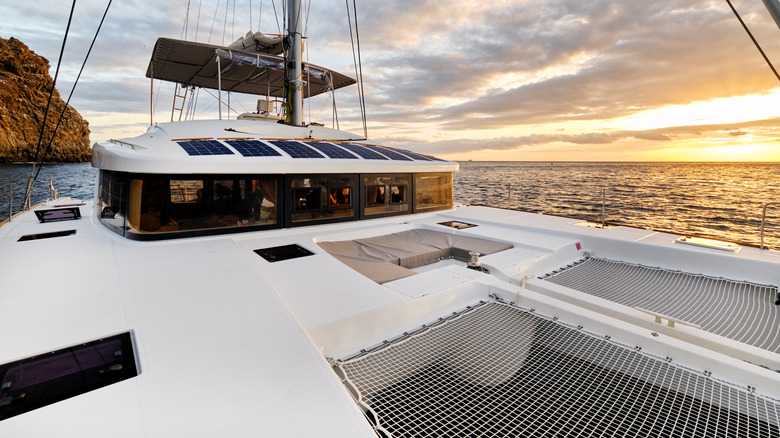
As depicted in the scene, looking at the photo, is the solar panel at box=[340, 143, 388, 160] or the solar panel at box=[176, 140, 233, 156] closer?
the solar panel at box=[176, 140, 233, 156]

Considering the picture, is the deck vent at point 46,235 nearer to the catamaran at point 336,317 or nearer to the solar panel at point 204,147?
the catamaran at point 336,317

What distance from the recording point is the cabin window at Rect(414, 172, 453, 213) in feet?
25.1

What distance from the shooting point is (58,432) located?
5.00 ft

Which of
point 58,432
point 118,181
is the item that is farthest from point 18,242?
point 58,432

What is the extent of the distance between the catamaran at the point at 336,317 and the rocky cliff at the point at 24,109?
81892 millimetres

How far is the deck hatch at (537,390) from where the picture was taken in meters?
2.15

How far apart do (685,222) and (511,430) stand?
25.0 metres

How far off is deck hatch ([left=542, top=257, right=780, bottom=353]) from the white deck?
0.28 meters

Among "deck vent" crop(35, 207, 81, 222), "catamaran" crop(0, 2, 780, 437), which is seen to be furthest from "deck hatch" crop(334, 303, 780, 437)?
"deck vent" crop(35, 207, 81, 222)

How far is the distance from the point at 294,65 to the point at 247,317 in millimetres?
7618

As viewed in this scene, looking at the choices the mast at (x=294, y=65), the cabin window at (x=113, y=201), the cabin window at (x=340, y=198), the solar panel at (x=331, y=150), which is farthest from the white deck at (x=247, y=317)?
the mast at (x=294, y=65)

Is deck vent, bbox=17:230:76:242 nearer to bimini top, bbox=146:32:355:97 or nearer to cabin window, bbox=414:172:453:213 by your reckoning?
bimini top, bbox=146:32:355:97

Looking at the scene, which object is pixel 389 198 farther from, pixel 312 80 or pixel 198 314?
pixel 312 80

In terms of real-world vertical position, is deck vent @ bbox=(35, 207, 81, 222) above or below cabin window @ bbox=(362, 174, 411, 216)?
below
